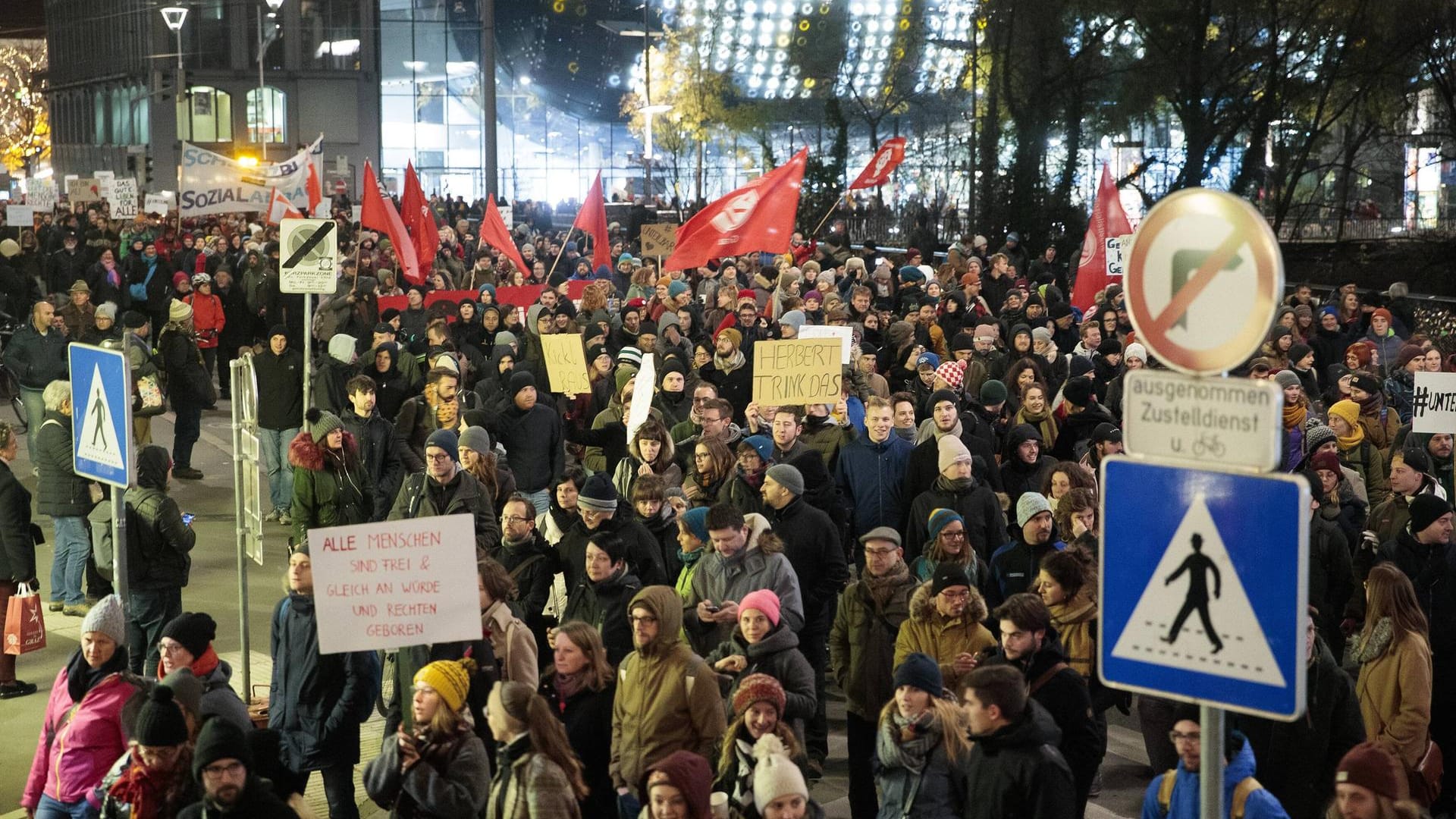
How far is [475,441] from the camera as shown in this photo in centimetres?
1109

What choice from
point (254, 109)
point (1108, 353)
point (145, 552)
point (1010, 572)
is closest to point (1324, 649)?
point (1010, 572)

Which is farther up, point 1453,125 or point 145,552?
point 1453,125

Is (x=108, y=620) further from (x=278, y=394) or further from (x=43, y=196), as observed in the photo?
(x=43, y=196)

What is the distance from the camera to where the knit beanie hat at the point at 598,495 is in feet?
29.7

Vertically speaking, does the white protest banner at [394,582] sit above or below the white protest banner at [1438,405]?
below

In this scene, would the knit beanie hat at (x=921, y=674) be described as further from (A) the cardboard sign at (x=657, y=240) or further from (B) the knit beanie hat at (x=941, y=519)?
(A) the cardboard sign at (x=657, y=240)

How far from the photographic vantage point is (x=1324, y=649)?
23.7 ft

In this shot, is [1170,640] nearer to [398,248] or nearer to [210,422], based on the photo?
[398,248]

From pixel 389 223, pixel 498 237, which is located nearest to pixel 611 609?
pixel 389 223

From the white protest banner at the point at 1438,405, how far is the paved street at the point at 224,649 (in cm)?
269

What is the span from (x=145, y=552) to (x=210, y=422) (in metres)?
12.2

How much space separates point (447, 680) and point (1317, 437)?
22.5 ft

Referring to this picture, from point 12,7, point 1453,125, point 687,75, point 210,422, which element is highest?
point 12,7

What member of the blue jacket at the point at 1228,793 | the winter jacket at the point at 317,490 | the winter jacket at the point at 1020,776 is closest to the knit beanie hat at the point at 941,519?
the winter jacket at the point at 1020,776
